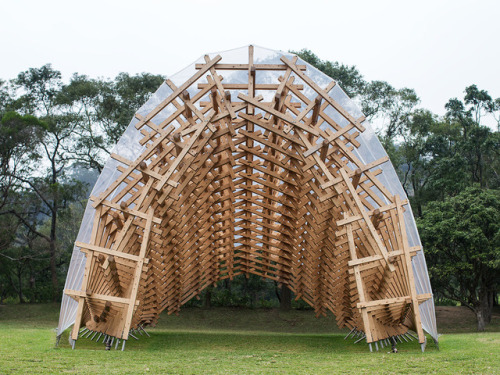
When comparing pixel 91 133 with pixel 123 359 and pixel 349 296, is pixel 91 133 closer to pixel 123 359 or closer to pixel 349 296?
pixel 349 296

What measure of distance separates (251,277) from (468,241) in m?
10.6

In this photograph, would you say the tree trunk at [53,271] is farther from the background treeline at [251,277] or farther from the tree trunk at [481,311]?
the tree trunk at [481,311]

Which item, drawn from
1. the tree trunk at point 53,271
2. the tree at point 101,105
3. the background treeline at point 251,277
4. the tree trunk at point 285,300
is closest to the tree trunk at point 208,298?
the background treeline at point 251,277

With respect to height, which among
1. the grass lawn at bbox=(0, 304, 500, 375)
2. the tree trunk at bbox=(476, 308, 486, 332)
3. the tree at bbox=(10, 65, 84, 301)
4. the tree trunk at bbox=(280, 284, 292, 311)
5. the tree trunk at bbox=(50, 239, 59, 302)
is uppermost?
the tree at bbox=(10, 65, 84, 301)

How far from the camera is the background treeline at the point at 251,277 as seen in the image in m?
19.5

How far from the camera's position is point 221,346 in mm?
11305

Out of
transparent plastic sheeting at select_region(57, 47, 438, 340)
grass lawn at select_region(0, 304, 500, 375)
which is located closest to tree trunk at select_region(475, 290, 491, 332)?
grass lawn at select_region(0, 304, 500, 375)

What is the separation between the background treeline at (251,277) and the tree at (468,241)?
40mm

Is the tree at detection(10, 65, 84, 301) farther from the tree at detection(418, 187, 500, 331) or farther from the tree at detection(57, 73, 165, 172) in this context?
the tree at detection(418, 187, 500, 331)

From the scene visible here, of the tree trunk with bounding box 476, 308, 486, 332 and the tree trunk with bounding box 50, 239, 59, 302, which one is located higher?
the tree trunk with bounding box 50, 239, 59, 302

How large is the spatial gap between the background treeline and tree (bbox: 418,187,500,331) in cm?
4

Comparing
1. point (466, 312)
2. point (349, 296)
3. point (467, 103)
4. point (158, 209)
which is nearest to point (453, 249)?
point (466, 312)

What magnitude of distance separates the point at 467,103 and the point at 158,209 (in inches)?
701

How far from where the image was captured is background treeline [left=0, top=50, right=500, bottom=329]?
64.1ft
